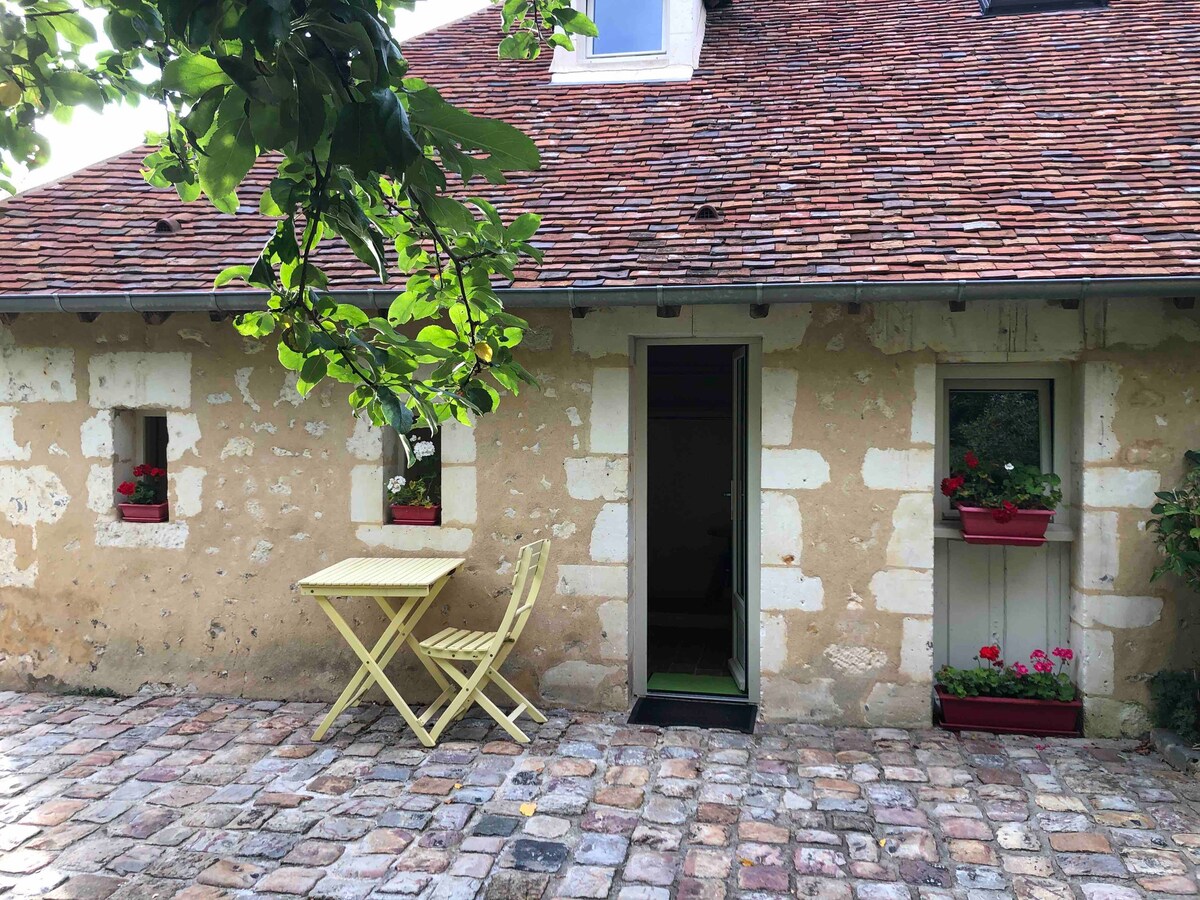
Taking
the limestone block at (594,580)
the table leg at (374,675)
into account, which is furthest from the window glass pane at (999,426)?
the table leg at (374,675)

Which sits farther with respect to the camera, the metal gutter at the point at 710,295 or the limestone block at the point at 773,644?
the limestone block at the point at 773,644

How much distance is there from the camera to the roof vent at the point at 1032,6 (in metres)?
7.31

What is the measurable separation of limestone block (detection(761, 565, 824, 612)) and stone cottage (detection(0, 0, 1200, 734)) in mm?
16

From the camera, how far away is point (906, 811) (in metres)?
3.79

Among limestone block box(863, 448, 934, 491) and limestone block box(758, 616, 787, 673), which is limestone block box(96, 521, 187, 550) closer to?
limestone block box(758, 616, 787, 673)

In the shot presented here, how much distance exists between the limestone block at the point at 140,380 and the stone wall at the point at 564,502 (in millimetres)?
14

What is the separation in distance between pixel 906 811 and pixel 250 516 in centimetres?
400

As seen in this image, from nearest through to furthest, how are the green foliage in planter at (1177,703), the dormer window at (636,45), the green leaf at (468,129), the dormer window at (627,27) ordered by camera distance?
the green leaf at (468,129) < the green foliage in planter at (1177,703) < the dormer window at (636,45) < the dormer window at (627,27)

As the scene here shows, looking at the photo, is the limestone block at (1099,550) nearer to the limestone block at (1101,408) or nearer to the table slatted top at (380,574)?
the limestone block at (1101,408)

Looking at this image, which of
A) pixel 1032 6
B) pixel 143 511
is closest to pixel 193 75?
pixel 143 511

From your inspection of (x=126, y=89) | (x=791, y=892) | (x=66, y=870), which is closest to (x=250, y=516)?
(x=66, y=870)

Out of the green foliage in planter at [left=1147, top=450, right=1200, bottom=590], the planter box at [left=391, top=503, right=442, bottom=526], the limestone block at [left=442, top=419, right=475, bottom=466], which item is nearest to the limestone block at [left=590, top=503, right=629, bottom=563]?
the limestone block at [left=442, top=419, right=475, bottom=466]

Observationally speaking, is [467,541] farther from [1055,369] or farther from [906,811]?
[1055,369]

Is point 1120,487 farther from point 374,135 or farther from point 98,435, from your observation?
point 98,435
